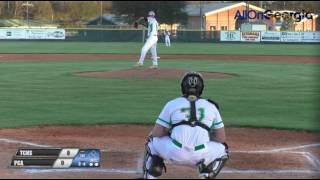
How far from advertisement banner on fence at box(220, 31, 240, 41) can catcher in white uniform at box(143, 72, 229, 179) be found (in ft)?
157

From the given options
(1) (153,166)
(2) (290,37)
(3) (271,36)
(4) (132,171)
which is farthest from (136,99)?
(2) (290,37)

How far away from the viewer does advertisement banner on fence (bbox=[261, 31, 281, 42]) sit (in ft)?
168

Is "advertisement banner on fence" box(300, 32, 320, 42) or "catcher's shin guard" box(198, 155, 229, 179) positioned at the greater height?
"advertisement banner on fence" box(300, 32, 320, 42)

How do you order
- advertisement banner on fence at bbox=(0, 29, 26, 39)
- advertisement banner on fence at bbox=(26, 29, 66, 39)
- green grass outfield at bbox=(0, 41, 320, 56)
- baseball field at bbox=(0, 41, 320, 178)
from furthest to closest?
1. advertisement banner on fence at bbox=(26, 29, 66, 39)
2. advertisement banner on fence at bbox=(0, 29, 26, 39)
3. green grass outfield at bbox=(0, 41, 320, 56)
4. baseball field at bbox=(0, 41, 320, 178)

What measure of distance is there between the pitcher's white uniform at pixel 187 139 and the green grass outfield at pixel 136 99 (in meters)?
4.89

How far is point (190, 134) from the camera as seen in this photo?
16.9 feet

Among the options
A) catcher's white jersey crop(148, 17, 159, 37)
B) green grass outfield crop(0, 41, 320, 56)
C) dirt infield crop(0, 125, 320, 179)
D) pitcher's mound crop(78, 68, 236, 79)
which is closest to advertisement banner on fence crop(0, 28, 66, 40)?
green grass outfield crop(0, 41, 320, 56)

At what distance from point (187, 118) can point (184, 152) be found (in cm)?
30

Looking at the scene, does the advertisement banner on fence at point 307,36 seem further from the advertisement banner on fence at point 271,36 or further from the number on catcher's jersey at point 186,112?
the number on catcher's jersey at point 186,112

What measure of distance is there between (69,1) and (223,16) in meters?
22.9

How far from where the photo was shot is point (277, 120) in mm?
10688

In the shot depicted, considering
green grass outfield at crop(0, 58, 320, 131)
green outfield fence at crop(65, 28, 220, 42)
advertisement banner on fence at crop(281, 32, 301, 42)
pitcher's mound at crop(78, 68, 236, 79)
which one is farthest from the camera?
green outfield fence at crop(65, 28, 220, 42)

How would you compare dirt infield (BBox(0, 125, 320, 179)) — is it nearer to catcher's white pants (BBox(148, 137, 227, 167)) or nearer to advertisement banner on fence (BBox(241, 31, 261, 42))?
catcher's white pants (BBox(148, 137, 227, 167))

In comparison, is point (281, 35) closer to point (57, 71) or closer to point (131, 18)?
point (131, 18)
